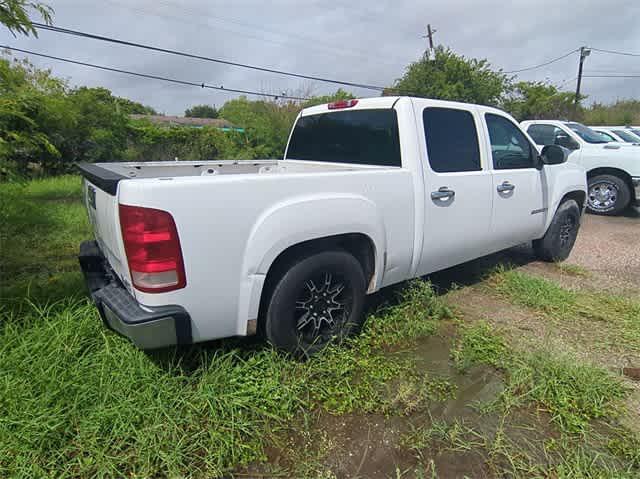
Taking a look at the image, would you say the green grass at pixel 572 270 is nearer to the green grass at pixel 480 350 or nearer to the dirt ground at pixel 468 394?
the dirt ground at pixel 468 394

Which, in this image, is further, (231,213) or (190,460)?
(231,213)

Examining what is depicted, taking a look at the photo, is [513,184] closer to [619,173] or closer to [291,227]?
[291,227]

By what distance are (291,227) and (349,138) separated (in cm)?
155

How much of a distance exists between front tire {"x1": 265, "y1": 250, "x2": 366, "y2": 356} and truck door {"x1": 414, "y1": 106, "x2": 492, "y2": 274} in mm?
779

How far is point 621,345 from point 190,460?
3.30 m

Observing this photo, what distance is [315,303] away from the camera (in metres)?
2.60

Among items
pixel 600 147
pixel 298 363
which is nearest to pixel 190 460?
pixel 298 363

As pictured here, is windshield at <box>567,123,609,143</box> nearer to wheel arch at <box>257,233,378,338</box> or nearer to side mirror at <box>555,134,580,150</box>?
side mirror at <box>555,134,580,150</box>

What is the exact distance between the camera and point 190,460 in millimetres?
1872

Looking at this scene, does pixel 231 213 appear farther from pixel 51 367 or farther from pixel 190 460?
pixel 51 367

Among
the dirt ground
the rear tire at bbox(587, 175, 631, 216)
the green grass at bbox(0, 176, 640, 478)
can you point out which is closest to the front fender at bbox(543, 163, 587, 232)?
the dirt ground

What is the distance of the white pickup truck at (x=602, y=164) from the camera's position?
7.45 m

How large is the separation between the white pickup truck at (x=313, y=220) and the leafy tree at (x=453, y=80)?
18.8 metres

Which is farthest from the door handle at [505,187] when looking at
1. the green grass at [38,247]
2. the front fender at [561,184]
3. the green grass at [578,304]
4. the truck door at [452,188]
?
the green grass at [38,247]
